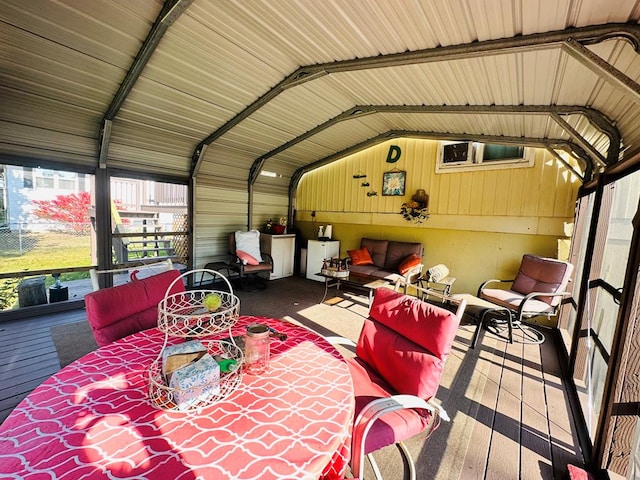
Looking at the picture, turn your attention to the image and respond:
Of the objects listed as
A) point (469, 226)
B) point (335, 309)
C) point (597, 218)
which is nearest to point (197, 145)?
point (335, 309)

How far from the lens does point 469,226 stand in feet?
15.1

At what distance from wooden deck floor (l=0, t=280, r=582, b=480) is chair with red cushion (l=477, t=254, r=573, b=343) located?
0.43 m

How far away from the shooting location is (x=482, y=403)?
88.4 inches

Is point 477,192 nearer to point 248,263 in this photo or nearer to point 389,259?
point 389,259

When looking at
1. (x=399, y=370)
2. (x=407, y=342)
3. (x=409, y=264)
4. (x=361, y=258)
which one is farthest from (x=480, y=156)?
(x=399, y=370)

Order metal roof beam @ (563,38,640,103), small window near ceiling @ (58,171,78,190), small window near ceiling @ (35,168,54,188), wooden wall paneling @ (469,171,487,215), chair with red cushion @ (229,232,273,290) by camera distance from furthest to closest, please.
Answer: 1. chair with red cushion @ (229,232,273,290)
2. wooden wall paneling @ (469,171,487,215)
3. small window near ceiling @ (58,171,78,190)
4. small window near ceiling @ (35,168,54,188)
5. metal roof beam @ (563,38,640,103)

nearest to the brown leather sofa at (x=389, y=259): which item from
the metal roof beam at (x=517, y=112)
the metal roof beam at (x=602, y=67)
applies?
the metal roof beam at (x=517, y=112)

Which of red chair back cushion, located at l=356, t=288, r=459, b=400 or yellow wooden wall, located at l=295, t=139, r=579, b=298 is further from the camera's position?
yellow wooden wall, located at l=295, t=139, r=579, b=298

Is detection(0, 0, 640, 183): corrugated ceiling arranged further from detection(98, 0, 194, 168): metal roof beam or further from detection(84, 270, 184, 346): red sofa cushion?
detection(84, 270, 184, 346): red sofa cushion

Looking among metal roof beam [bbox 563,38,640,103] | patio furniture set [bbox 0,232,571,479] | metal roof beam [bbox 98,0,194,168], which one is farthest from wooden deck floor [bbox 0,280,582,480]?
metal roof beam [bbox 98,0,194,168]

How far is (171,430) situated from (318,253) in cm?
A: 535

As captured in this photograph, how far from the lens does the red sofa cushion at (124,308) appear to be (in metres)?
1.53

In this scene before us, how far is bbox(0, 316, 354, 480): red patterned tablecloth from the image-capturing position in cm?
73

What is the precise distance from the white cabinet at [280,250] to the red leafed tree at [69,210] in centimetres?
308
